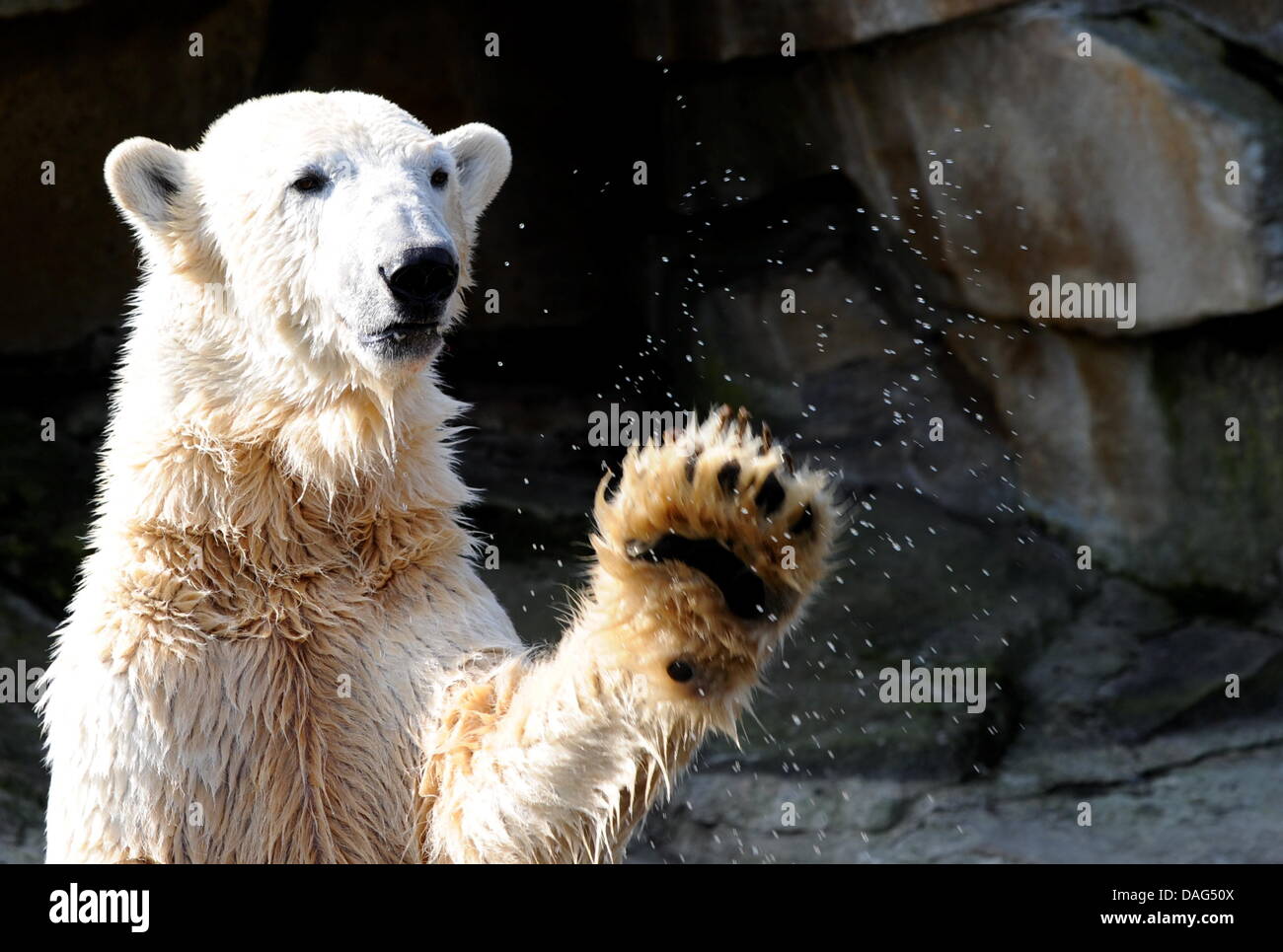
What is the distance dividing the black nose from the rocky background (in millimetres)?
2763

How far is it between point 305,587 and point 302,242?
58 cm

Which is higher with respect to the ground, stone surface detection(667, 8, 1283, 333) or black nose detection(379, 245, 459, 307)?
stone surface detection(667, 8, 1283, 333)

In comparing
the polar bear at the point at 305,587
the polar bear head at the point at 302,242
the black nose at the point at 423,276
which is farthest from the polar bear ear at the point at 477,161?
the black nose at the point at 423,276

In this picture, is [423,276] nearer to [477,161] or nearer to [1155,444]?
[477,161]

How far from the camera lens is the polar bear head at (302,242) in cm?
241

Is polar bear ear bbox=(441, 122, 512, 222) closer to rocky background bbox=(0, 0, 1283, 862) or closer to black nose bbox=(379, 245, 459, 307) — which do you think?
black nose bbox=(379, 245, 459, 307)

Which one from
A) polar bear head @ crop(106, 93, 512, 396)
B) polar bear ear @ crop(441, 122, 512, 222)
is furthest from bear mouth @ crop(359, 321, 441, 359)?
polar bear ear @ crop(441, 122, 512, 222)

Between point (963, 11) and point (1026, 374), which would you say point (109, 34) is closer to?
point (963, 11)

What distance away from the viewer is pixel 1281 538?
200 inches

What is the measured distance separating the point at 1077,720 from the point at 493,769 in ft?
10.7

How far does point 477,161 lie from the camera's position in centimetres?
307

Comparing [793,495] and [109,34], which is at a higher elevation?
[109,34]

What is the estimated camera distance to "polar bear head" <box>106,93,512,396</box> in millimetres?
2414

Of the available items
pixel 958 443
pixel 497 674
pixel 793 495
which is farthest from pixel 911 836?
pixel 793 495
